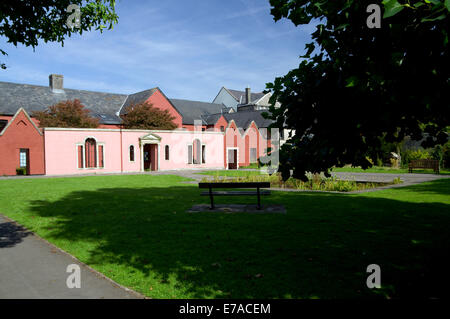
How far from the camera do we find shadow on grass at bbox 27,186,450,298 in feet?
15.0

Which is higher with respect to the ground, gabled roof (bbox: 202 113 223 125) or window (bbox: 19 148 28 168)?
gabled roof (bbox: 202 113 223 125)

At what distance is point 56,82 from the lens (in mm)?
43562

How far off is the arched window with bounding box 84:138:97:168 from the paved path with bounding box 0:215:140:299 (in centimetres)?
2802

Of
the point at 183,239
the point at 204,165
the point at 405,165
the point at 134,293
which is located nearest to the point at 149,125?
the point at 204,165

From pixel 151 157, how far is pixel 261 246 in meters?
32.9

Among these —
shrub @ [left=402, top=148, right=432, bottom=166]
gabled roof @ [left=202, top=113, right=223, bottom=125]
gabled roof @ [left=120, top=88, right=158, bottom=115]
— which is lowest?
shrub @ [left=402, top=148, right=432, bottom=166]

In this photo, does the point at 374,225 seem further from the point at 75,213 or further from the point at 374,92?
the point at 75,213

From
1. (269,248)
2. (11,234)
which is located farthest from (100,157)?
(269,248)

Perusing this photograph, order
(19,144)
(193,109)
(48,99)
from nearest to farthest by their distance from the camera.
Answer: (19,144) → (48,99) → (193,109)

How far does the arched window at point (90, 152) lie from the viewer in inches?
1325

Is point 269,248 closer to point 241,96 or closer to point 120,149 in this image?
point 120,149

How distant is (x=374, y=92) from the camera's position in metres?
3.68

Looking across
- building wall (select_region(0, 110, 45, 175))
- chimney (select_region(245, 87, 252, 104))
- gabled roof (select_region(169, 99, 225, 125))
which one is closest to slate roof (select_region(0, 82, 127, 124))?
building wall (select_region(0, 110, 45, 175))

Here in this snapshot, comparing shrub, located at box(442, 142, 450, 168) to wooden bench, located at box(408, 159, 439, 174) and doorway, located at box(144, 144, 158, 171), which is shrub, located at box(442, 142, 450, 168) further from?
doorway, located at box(144, 144, 158, 171)
